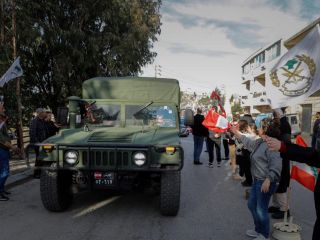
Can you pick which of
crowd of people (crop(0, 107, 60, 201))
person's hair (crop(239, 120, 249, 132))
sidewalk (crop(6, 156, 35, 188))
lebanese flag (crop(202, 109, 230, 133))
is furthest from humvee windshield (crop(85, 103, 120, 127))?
person's hair (crop(239, 120, 249, 132))

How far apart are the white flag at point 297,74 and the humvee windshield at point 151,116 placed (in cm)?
266

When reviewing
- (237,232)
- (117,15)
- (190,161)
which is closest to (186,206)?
(237,232)

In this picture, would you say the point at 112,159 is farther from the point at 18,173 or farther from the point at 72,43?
the point at 72,43

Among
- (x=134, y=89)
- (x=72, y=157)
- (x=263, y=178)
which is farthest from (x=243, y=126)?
(x=72, y=157)

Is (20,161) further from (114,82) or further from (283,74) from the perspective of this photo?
(283,74)

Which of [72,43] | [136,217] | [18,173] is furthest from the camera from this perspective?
[72,43]

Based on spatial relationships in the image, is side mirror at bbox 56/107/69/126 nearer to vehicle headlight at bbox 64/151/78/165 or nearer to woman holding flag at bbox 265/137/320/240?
vehicle headlight at bbox 64/151/78/165

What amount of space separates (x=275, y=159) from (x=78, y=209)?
10.9 feet

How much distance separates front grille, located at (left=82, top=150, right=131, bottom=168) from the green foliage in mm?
9563

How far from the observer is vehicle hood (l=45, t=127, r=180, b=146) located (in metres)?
5.53

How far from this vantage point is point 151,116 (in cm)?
689

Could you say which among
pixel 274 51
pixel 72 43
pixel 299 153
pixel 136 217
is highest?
pixel 274 51

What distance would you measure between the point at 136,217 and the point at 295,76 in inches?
124

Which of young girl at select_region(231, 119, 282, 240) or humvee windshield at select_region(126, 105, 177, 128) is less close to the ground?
humvee windshield at select_region(126, 105, 177, 128)
